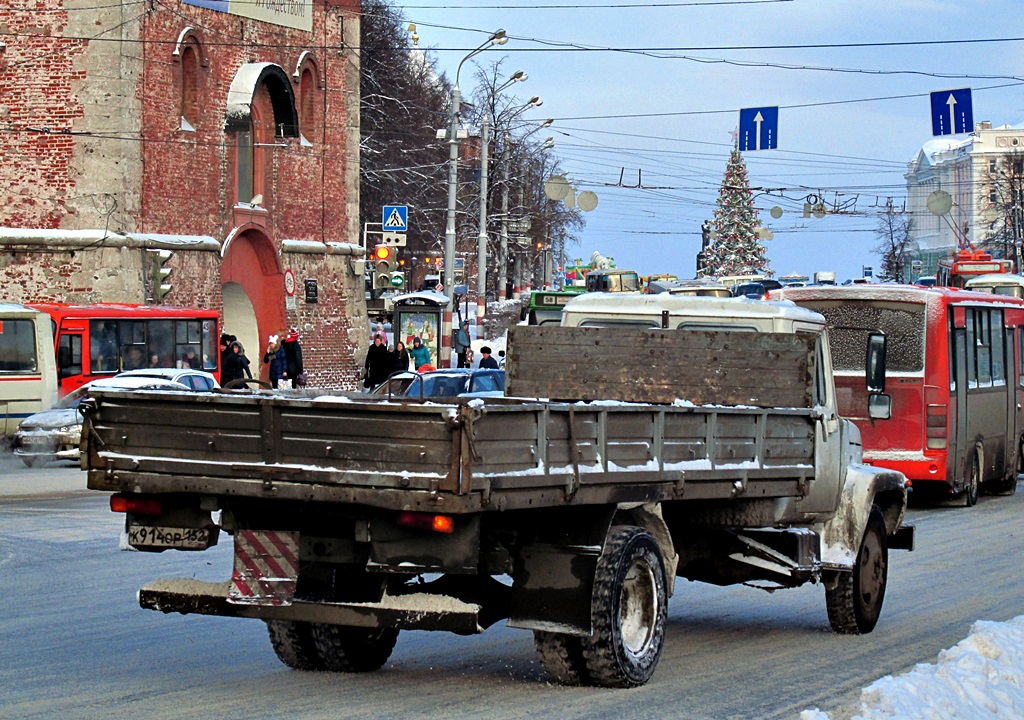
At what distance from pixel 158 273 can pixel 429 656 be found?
2659cm

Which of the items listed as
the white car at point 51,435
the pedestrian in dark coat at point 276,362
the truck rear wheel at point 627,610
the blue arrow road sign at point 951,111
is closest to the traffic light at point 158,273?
the pedestrian in dark coat at point 276,362

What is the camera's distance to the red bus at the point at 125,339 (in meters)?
29.4

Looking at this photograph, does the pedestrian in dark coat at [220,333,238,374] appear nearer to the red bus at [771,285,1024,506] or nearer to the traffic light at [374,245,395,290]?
the traffic light at [374,245,395,290]

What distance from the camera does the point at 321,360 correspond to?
141ft

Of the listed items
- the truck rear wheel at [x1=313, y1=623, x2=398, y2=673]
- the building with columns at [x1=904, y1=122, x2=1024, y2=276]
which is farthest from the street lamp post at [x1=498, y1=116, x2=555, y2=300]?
the truck rear wheel at [x1=313, y1=623, x2=398, y2=673]

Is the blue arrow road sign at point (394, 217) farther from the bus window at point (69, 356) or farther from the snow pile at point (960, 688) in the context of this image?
the snow pile at point (960, 688)

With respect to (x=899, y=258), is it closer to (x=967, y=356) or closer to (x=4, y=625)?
(x=967, y=356)

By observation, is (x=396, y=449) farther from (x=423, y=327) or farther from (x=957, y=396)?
(x=423, y=327)

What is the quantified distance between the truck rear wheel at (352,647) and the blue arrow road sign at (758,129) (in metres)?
32.4

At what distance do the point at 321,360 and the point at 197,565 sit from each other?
30.0 meters

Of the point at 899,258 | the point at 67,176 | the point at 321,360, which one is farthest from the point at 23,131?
the point at 899,258

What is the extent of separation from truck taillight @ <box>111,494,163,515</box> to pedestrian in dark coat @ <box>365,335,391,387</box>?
27.1 meters

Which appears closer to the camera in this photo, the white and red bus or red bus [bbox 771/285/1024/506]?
red bus [bbox 771/285/1024/506]

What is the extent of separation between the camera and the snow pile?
7145mm
